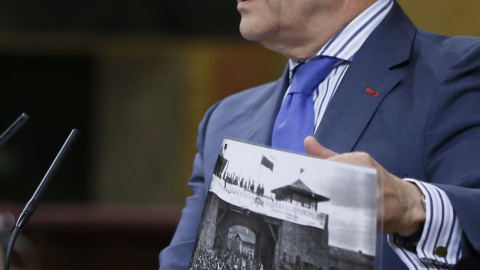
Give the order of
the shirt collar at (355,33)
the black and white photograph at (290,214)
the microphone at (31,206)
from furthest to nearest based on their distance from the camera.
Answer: the shirt collar at (355,33) < the microphone at (31,206) < the black and white photograph at (290,214)

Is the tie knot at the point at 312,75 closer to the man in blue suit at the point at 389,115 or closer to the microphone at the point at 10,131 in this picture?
the man in blue suit at the point at 389,115

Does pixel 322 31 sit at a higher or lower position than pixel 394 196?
higher

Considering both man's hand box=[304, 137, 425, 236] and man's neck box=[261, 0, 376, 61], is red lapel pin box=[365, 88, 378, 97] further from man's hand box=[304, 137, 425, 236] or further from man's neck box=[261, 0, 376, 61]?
man's hand box=[304, 137, 425, 236]

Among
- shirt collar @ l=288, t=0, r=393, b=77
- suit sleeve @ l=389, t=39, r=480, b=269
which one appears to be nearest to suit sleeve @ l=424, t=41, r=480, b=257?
suit sleeve @ l=389, t=39, r=480, b=269

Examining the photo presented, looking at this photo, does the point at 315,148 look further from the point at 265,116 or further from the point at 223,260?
the point at 265,116

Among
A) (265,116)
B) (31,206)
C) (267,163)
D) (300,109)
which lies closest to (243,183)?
(267,163)

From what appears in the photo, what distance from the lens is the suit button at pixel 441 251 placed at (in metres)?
1.24

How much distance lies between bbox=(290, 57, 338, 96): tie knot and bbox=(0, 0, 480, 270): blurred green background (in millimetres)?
2562

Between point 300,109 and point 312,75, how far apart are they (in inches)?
3.5

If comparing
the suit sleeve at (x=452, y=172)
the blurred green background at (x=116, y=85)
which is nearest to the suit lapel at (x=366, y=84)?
the suit sleeve at (x=452, y=172)

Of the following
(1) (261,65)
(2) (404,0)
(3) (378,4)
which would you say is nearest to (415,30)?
(3) (378,4)

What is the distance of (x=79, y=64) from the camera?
19.0 ft

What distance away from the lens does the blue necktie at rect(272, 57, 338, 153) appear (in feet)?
5.65

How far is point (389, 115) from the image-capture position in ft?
5.34
